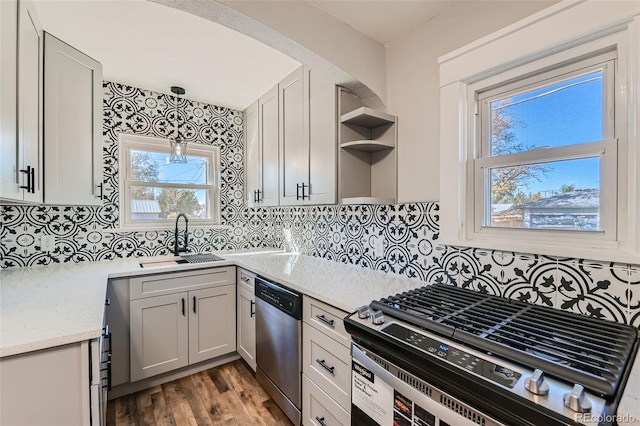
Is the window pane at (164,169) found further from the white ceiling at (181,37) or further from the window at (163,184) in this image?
the white ceiling at (181,37)

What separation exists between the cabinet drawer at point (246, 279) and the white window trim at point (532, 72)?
141 cm

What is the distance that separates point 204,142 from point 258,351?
2073 mm

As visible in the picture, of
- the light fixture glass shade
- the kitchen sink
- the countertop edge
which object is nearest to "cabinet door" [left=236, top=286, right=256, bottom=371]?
the kitchen sink

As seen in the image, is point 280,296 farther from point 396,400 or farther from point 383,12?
point 383,12

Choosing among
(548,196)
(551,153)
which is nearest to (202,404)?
(548,196)

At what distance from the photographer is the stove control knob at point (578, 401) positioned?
633 millimetres

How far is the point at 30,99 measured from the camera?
1.44 m

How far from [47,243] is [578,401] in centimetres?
313

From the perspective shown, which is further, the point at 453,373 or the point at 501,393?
the point at 453,373

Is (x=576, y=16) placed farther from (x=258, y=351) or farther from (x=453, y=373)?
(x=258, y=351)

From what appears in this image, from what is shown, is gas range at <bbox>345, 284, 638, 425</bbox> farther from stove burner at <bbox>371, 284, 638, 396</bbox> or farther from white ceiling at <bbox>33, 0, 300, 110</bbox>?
white ceiling at <bbox>33, 0, 300, 110</bbox>

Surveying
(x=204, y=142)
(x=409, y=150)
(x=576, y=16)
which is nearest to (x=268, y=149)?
(x=204, y=142)

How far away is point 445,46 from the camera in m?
1.59

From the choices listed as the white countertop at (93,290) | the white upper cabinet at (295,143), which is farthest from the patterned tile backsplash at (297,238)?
the white upper cabinet at (295,143)
